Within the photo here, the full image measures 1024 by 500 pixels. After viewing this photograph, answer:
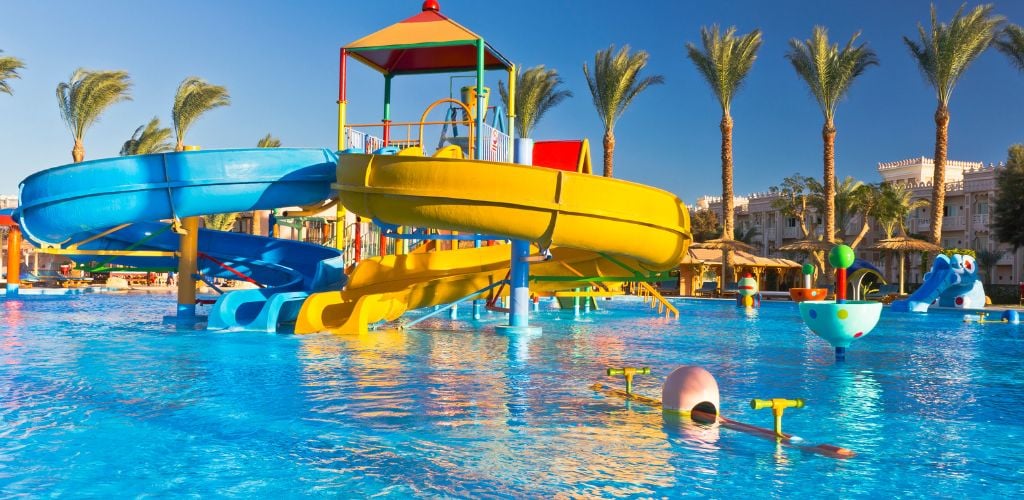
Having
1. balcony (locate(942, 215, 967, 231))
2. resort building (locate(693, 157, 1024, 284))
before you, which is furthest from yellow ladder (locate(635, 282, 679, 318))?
balcony (locate(942, 215, 967, 231))

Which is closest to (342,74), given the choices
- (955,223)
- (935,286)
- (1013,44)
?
(935,286)

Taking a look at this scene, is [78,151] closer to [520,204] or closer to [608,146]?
[608,146]

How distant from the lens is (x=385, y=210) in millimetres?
11094

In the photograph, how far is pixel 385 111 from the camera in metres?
17.4

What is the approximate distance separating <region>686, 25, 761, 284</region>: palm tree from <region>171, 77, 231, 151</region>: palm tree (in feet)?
72.6

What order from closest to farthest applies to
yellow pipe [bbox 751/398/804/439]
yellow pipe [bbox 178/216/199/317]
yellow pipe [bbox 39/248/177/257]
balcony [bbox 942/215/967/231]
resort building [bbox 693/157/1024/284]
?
yellow pipe [bbox 751/398/804/439], yellow pipe [bbox 39/248/177/257], yellow pipe [bbox 178/216/199/317], resort building [bbox 693/157/1024/284], balcony [bbox 942/215/967/231]

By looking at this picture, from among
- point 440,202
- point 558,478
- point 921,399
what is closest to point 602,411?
point 558,478

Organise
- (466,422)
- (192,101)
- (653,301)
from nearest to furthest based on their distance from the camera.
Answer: (466,422), (653,301), (192,101)

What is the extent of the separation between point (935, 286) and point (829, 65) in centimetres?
1191

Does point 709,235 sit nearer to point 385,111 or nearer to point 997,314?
point 997,314

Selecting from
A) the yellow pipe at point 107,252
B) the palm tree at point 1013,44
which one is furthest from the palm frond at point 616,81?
the yellow pipe at point 107,252

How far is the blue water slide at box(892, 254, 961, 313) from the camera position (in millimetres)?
25828

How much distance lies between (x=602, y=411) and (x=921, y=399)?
9.90 ft

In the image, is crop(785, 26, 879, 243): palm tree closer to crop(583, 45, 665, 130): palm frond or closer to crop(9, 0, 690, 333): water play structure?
crop(583, 45, 665, 130): palm frond
